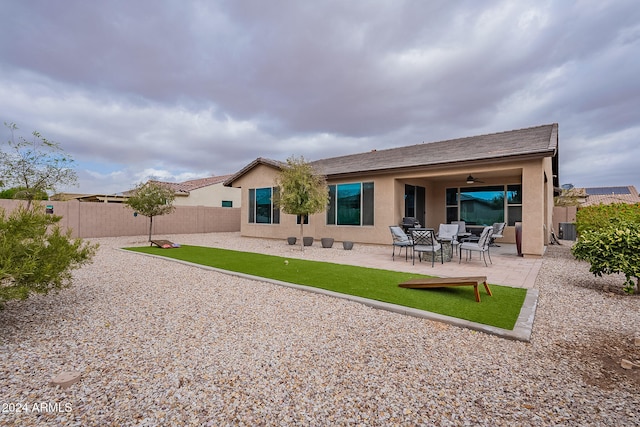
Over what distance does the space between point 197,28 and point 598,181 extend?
51.8 m

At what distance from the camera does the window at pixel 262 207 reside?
15.4 metres

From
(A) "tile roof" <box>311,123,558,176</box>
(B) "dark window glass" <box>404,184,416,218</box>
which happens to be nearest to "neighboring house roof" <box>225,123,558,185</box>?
(A) "tile roof" <box>311,123,558,176</box>

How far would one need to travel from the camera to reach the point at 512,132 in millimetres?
12203

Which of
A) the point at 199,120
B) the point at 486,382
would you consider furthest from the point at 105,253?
the point at 486,382

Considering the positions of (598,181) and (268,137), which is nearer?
(268,137)

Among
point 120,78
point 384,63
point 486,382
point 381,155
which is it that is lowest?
point 486,382

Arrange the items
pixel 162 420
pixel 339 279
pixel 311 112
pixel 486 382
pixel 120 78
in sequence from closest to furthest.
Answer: pixel 162 420
pixel 486 382
pixel 339 279
pixel 120 78
pixel 311 112

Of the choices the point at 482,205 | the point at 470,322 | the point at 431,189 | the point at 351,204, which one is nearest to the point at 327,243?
the point at 351,204

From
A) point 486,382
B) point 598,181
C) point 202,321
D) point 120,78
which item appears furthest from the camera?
point 598,181

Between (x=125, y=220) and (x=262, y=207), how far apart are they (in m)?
8.07

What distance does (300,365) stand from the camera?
2.84 m

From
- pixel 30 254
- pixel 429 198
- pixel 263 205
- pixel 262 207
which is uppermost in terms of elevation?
pixel 429 198

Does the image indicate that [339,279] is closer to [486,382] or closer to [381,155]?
[486,382]

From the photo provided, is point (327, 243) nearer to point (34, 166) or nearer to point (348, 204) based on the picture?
point (348, 204)
